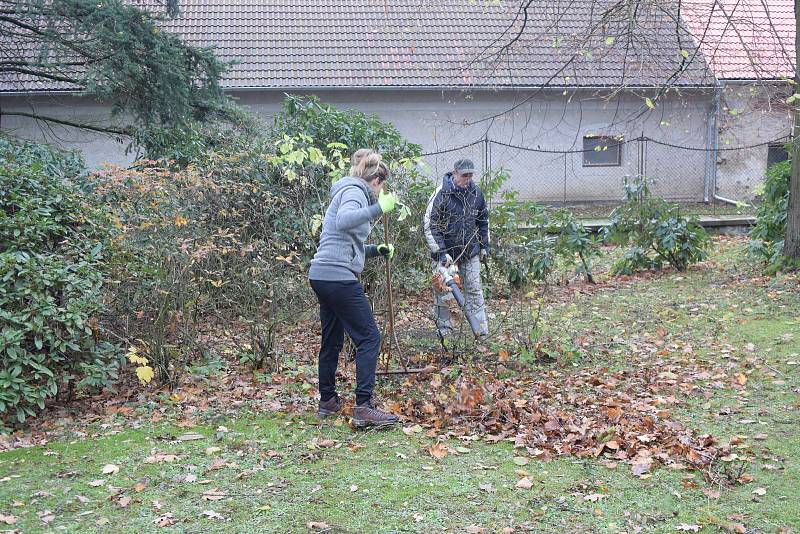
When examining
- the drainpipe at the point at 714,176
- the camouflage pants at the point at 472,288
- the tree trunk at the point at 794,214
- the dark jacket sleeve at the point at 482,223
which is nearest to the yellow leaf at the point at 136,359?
the camouflage pants at the point at 472,288

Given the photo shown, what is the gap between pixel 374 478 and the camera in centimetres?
448

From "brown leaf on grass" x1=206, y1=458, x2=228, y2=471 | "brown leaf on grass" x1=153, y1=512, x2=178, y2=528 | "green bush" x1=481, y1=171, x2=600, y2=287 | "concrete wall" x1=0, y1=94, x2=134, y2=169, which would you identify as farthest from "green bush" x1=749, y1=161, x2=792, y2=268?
"concrete wall" x1=0, y1=94, x2=134, y2=169

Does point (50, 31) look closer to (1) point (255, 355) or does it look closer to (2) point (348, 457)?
(1) point (255, 355)

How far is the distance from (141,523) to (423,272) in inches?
175

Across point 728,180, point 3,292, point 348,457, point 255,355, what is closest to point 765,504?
point 348,457

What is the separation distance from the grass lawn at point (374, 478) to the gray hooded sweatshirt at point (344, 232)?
3.45ft

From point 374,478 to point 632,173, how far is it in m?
16.6

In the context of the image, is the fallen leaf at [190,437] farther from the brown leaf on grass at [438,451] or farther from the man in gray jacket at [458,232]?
the man in gray jacket at [458,232]

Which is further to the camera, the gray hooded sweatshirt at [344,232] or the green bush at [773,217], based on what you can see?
the green bush at [773,217]

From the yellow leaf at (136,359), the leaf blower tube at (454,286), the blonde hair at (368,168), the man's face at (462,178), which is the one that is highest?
the blonde hair at (368,168)

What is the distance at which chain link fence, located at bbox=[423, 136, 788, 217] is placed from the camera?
19016mm

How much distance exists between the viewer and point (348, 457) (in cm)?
484

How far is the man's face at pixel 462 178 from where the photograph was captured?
7.31m

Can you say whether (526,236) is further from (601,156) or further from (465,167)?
(601,156)
